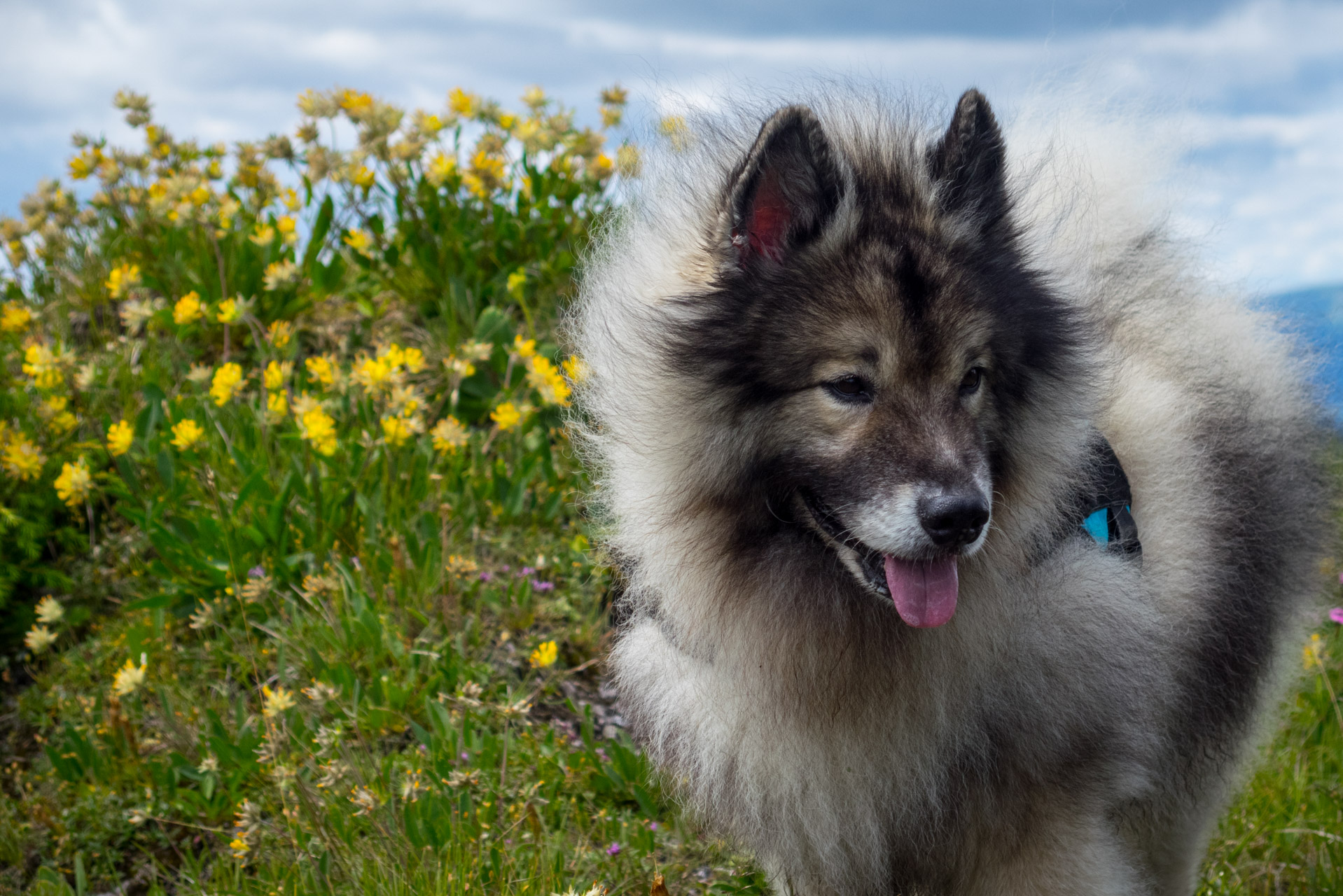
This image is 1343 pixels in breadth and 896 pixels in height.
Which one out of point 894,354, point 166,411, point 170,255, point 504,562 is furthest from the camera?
point 170,255

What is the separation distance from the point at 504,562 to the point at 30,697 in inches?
82.3

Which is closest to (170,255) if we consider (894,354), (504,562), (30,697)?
(30,697)

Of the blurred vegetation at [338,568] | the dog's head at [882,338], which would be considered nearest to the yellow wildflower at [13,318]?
the blurred vegetation at [338,568]

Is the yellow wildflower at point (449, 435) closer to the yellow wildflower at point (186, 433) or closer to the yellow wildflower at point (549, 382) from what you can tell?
the yellow wildflower at point (549, 382)

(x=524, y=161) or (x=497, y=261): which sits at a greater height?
(x=524, y=161)

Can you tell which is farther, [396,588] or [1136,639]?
[396,588]

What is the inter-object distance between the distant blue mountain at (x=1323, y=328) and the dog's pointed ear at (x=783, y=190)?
2.09 meters

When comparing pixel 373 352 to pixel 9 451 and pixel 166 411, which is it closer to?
pixel 166 411

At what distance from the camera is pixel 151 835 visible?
3367 millimetres

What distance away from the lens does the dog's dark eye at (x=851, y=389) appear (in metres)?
2.05

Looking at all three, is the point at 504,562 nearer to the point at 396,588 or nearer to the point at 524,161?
the point at 396,588

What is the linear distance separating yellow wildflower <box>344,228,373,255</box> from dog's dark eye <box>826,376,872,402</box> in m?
4.07

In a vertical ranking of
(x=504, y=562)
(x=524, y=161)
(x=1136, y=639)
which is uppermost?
(x=524, y=161)

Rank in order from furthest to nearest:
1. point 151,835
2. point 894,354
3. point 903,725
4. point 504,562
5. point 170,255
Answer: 1. point 170,255
2. point 504,562
3. point 151,835
4. point 903,725
5. point 894,354
